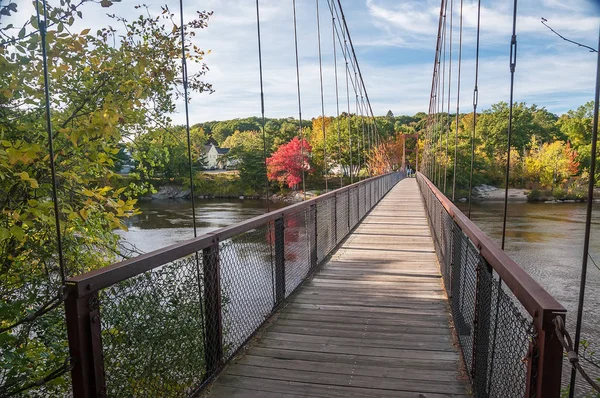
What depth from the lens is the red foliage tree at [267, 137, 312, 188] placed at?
102ft

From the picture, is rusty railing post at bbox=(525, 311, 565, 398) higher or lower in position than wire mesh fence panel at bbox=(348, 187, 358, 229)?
higher

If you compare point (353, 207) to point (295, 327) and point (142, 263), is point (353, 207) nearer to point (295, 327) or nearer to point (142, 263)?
point (295, 327)

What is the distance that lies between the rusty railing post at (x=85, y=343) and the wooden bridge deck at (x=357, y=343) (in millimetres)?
641

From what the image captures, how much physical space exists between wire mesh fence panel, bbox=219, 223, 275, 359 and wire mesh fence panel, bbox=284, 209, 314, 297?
28cm

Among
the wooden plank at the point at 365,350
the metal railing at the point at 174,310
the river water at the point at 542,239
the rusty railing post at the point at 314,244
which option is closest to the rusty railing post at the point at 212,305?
the metal railing at the point at 174,310

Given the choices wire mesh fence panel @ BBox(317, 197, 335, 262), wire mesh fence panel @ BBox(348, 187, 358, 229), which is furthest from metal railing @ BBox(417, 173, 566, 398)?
wire mesh fence panel @ BBox(348, 187, 358, 229)

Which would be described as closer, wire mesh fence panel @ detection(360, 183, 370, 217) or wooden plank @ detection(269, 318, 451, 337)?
wooden plank @ detection(269, 318, 451, 337)

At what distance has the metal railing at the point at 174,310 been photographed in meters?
1.17

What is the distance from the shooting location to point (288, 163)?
3209cm

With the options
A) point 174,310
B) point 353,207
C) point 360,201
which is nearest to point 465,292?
point 174,310

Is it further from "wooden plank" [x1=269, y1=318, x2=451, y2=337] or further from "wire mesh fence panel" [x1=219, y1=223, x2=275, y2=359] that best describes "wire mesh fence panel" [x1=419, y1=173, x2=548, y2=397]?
"wire mesh fence panel" [x1=219, y1=223, x2=275, y2=359]

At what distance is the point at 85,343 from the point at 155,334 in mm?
523

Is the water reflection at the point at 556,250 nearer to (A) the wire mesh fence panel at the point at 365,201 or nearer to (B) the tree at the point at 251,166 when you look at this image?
(A) the wire mesh fence panel at the point at 365,201

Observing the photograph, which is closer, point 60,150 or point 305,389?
point 305,389
